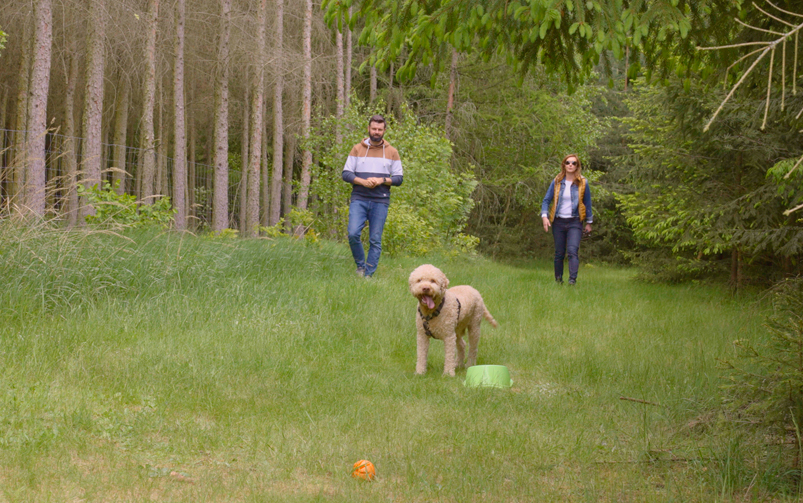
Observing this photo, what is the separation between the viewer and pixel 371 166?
9.23 m

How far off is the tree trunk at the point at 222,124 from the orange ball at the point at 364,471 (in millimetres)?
12840

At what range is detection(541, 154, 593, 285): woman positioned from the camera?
1033cm

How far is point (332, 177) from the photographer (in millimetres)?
15016

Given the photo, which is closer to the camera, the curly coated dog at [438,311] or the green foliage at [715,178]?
the curly coated dog at [438,311]

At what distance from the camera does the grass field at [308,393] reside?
3.24 m

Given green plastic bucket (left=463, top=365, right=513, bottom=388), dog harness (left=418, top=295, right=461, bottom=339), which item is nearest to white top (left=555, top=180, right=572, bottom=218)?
dog harness (left=418, top=295, right=461, bottom=339)

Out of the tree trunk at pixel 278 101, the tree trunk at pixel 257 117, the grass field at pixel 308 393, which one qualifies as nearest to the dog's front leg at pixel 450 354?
the grass field at pixel 308 393

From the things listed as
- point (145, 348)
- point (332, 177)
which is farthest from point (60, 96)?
point (145, 348)

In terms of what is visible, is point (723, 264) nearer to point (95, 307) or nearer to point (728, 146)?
point (728, 146)

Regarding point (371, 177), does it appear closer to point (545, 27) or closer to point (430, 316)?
point (430, 316)

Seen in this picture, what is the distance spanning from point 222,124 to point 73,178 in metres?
9.08

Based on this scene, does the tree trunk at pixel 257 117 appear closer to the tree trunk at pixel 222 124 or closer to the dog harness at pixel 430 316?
the tree trunk at pixel 222 124

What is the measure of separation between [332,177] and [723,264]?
7799mm

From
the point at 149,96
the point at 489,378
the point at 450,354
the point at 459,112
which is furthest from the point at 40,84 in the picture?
the point at 459,112
